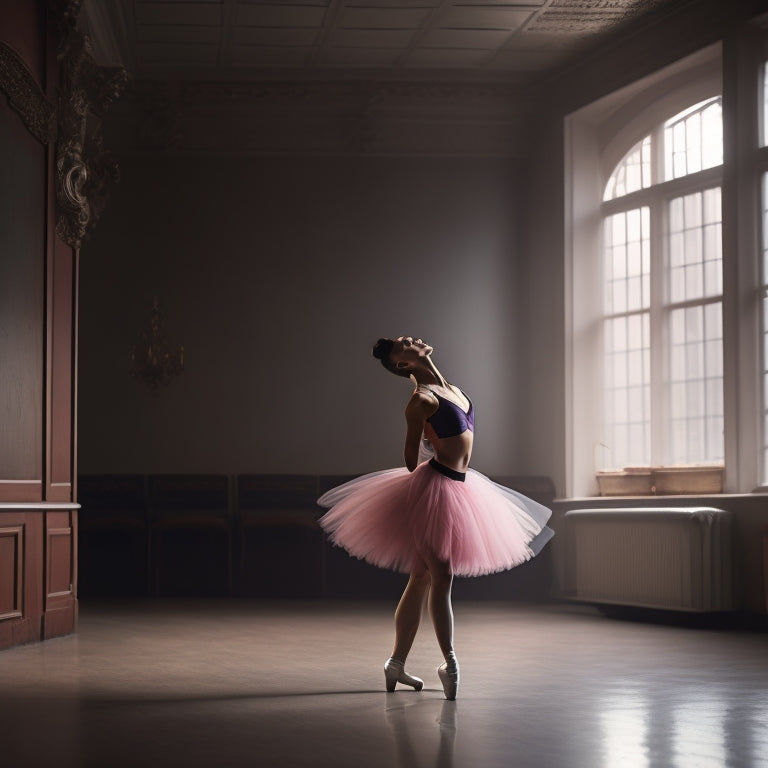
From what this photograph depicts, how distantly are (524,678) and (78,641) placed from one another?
9.52 feet

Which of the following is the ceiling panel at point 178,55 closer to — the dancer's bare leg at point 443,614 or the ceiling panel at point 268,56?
the ceiling panel at point 268,56

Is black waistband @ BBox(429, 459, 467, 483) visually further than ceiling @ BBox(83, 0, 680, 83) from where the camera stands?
No

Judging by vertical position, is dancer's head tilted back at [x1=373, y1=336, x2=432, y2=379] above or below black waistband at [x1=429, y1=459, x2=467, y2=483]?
above

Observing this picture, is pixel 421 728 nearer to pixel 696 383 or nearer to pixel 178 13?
pixel 696 383

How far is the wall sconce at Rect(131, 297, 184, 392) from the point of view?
10250 mm

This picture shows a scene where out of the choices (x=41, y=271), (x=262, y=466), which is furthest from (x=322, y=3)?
(x=262, y=466)

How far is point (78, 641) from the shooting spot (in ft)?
21.8

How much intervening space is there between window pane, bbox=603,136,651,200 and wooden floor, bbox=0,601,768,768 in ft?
12.4

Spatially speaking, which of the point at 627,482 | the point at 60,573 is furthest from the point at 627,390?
the point at 60,573

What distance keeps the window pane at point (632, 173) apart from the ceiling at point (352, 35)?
969mm

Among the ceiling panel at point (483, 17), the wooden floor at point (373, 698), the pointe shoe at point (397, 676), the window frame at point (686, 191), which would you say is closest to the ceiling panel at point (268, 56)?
the ceiling panel at point (483, 17)

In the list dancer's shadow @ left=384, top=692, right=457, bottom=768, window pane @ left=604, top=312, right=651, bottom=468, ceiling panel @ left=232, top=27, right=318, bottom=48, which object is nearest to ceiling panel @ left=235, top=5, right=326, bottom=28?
ceiling panel @ left=232, top=27, right=318, bottom=48

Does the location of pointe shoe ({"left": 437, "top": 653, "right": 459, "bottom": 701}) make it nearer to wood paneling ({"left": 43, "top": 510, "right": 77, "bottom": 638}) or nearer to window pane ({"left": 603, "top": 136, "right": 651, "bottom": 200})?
wood paneling ({"left": 43, "top": 510, "right": 77, "bottom": 638})

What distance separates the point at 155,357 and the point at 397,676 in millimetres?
6174
